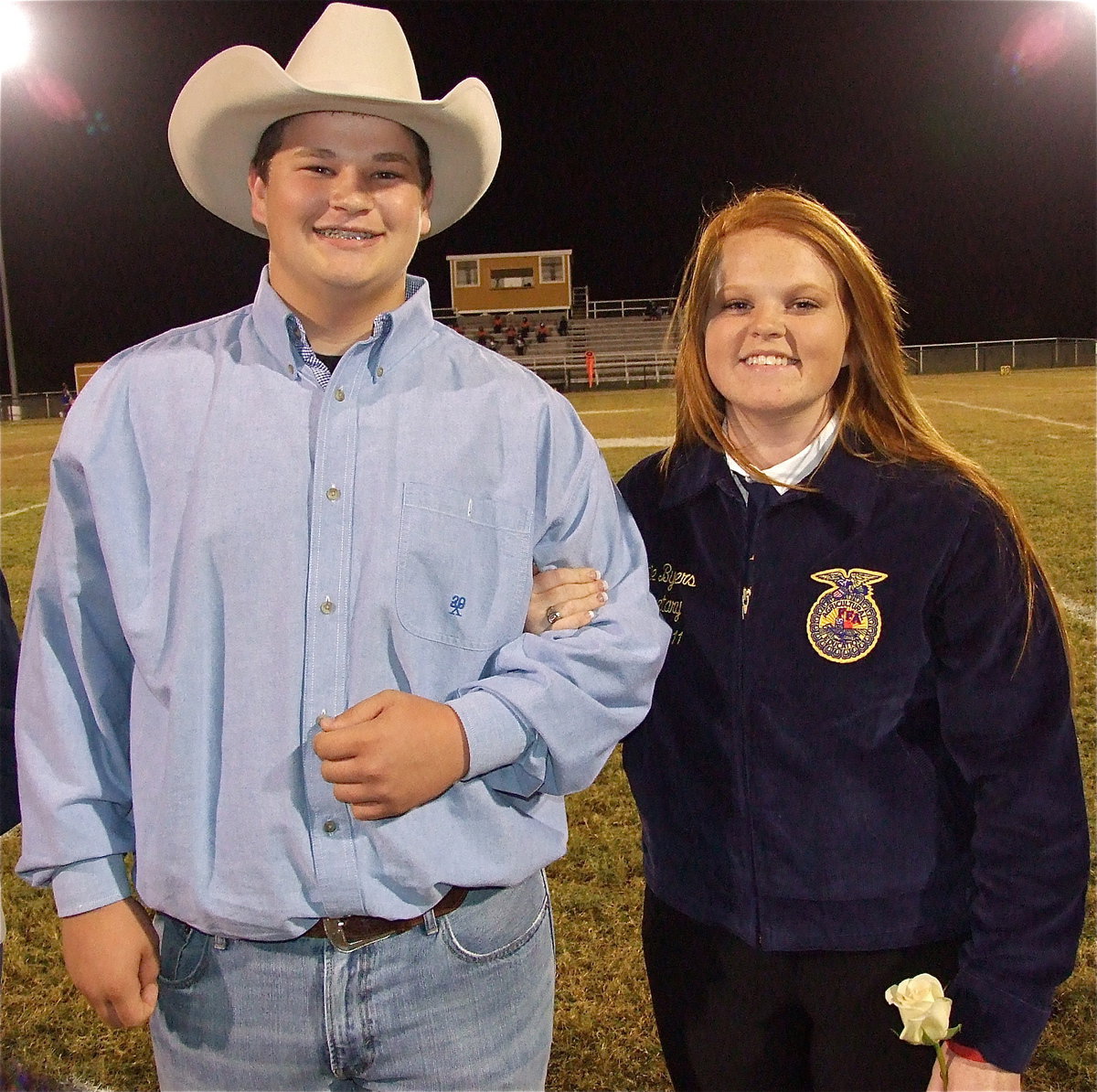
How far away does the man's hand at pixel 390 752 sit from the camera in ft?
4.42

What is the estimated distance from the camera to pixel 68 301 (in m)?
38.6

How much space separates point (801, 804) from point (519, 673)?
1.82ft

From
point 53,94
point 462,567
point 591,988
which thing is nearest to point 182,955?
point 462,567

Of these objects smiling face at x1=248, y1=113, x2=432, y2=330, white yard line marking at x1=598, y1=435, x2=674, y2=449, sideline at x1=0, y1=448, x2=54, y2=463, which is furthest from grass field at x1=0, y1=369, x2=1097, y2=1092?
sideline at x1=0, y1=448, x2=54, y2=463

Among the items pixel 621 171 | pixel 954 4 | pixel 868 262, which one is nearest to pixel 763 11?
pixel 954 4

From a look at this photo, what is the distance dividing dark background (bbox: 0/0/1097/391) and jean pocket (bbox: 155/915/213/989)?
3129 cm

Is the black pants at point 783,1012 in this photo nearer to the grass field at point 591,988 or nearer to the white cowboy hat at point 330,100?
the grass field at point 591,988

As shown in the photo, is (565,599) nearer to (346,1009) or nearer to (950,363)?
(346,1009)

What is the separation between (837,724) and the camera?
168 cm

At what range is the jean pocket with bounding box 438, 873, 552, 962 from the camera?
152 cm

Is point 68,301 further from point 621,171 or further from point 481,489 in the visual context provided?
point 481,489

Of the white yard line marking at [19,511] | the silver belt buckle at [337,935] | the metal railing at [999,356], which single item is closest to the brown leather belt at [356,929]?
the silver belt buckle at [337,935]

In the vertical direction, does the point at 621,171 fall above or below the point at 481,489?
above

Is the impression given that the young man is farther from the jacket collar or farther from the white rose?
the white rose
